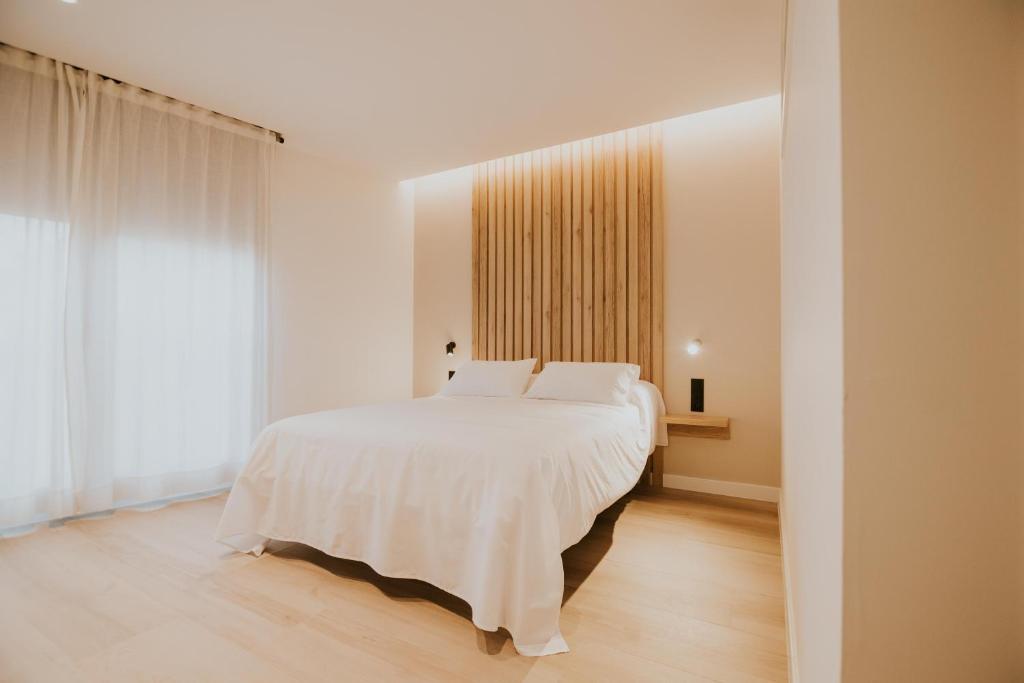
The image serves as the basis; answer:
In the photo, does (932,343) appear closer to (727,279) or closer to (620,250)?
(727,279)

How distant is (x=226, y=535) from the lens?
90.4 inches

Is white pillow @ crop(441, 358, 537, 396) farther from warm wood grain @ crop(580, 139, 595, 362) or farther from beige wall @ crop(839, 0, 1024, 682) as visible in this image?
beige wall @ crop(839, 0, 1024, 682)

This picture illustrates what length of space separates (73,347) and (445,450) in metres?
2.48

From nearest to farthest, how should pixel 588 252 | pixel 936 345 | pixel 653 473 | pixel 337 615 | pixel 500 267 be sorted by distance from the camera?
pixel 936 345 → pixel 337 615 → pixel 653 473 → pixel 588 252 → pixel 500 267

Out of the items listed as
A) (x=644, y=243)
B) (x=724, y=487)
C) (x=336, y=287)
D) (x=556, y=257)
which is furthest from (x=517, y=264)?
(x=724, y=487)

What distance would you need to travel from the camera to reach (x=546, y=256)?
13.4 ft

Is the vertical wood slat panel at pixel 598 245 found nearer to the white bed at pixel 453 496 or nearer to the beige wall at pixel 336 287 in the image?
the white bed at pixel 453 496

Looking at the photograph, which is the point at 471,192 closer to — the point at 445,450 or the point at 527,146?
the point at 527,146

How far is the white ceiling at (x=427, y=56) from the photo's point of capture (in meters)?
2.26

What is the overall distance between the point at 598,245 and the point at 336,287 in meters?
2.43

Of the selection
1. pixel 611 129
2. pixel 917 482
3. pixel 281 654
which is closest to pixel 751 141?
pixel 611 129

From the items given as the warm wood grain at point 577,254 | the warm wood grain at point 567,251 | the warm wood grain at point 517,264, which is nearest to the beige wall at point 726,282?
the warm wood grain at point 577,254

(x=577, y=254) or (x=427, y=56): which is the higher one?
(x=427, y=56)

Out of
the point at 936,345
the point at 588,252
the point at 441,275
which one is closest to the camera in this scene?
the point at 936,345
